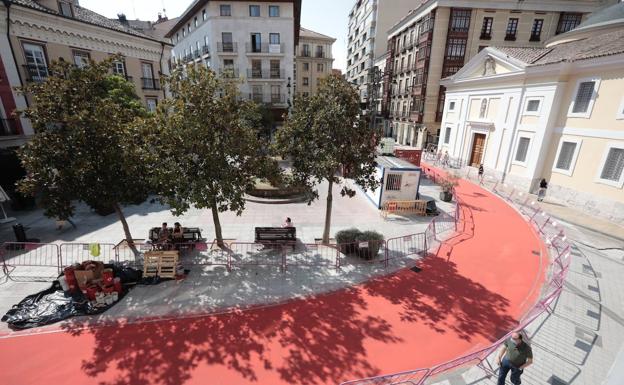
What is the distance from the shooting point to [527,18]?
3384 cm

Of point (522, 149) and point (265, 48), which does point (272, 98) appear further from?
point (522, 149)

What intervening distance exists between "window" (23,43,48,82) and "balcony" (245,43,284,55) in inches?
801

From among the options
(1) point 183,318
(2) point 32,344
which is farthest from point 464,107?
(2) point 32,344

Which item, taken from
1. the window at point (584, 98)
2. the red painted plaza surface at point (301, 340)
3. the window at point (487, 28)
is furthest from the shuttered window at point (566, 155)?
the window at point (487, 28)

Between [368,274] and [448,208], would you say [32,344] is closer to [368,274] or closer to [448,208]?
[368,274]

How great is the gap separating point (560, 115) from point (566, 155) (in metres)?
2.75

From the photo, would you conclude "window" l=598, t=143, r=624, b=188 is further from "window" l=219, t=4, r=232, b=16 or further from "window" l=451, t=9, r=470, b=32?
"window" l=219, t=4, r=232, b=16

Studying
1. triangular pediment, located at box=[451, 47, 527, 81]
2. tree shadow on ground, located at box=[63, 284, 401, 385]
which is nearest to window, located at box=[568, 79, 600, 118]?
triangular pediment, located at box=[451, 47, 527, 81]

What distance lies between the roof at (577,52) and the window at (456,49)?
1270 centimetres

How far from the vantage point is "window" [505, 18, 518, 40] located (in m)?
34.2

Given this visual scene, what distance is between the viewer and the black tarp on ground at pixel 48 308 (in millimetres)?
7742

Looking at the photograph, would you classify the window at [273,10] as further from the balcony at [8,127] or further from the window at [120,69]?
the balcony at [8,127]

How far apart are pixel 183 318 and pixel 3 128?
18.6 meters

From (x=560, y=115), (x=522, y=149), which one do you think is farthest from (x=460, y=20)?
(x=560, y=115)
